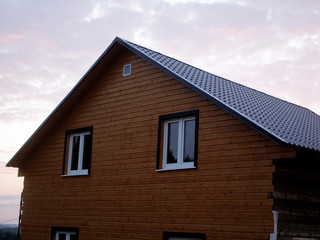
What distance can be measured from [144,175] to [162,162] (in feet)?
1.96

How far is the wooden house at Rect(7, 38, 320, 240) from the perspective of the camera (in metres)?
10.4

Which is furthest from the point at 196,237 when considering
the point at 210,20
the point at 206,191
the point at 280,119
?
the point at 210,20

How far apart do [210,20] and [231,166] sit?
622cm

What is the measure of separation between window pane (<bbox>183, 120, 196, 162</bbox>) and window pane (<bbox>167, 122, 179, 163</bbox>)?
0.28 metres

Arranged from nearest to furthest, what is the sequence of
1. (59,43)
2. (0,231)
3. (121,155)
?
Answer: (121,155) → (59,43) → (0,231)

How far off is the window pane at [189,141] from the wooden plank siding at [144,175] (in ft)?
1.11

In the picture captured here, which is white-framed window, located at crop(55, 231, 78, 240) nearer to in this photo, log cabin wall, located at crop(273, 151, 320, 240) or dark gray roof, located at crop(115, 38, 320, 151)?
dark gray roof, located at crop(115, 38, 320, 151)

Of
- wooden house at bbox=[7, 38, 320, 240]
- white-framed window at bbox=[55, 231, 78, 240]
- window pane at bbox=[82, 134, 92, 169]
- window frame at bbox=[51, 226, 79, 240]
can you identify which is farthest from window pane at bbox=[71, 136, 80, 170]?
white-framed window at bbox=[55, 231, 78, 240]

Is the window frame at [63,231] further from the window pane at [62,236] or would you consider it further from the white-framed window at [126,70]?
the white-framed window at [126,70]

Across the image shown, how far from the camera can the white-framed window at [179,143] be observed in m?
11.9

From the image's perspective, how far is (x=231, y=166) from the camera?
10844 millimetres

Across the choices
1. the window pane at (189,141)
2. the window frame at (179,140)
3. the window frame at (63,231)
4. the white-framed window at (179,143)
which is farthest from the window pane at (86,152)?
the window pane at (189,141)

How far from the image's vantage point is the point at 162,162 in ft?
40.7

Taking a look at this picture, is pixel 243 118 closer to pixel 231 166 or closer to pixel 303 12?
pixel 231 166
